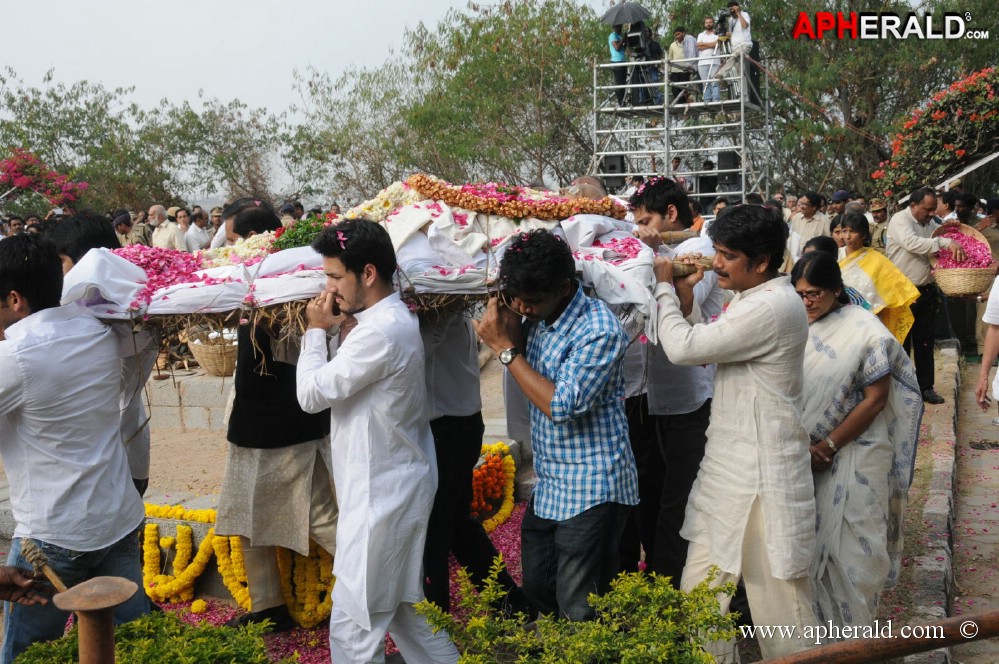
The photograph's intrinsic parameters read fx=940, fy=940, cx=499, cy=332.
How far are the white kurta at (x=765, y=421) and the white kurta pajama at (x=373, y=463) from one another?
0.96m

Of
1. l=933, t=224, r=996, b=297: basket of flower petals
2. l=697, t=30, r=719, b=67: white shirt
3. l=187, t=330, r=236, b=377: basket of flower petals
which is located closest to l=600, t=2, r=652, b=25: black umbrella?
l=697, t=30, r=719, b=67: white shirt

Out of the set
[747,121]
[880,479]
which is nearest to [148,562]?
[880,479]

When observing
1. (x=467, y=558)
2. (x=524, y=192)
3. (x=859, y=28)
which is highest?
(x=859, y=28)

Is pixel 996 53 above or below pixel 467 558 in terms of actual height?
above

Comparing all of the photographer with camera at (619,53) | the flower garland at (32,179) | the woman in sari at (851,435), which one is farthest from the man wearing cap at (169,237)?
the woman in sari at (851,435)

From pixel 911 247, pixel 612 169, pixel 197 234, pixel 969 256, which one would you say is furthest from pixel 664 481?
pixel 612 169

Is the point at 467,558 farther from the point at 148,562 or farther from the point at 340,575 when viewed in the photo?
the point at 148,562

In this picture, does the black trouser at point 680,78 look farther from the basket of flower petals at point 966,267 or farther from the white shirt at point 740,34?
the basket of flower petals at point 966,267

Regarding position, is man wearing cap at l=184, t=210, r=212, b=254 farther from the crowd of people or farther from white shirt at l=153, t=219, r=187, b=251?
the crowd of people

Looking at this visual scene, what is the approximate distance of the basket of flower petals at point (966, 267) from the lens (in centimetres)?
828

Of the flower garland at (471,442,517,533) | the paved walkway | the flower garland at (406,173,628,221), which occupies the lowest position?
the paved walkway

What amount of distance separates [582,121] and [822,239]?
17.9 meters

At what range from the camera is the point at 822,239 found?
446 centimetres

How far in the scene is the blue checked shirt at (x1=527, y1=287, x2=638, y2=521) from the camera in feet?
10.00
